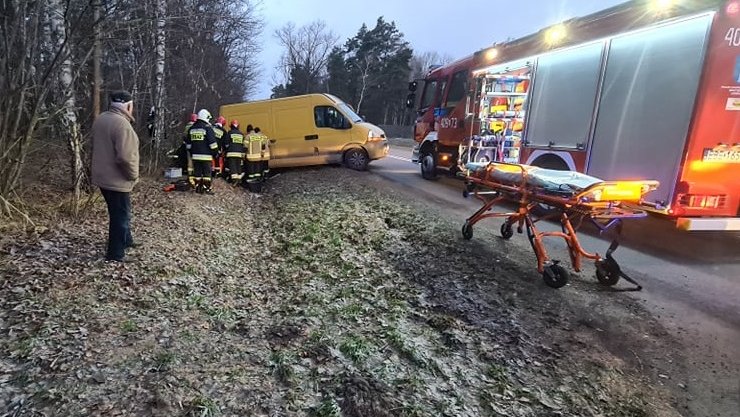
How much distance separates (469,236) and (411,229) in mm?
915

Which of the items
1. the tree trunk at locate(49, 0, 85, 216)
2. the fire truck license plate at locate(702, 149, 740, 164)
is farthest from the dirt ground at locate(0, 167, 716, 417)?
the fire truck license plate at locate(702, 149, 740, 164)

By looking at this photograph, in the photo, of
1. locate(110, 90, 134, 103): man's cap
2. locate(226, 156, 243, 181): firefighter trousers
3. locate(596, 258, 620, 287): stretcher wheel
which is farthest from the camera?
locate(226, 156, 243, 181): firefighter trousers

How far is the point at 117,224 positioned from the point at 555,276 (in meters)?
4.57

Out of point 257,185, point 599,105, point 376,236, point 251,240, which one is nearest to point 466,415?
point 376,236

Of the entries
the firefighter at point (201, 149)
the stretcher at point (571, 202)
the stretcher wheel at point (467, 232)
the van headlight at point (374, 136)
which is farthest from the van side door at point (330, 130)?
the stretcher at point (571, 202)

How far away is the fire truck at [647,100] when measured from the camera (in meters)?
5.33

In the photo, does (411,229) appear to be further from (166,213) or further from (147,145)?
(147,145)

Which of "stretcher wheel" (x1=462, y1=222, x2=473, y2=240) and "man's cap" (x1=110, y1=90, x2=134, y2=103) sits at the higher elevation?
"man's cap" (x1=110, y1=90, x2=134, y2=103)

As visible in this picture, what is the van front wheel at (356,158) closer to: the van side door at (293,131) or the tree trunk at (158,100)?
the van side door at (293,131)

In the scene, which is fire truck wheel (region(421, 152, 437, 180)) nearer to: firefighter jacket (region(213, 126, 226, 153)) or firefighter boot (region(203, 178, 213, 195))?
firefighter jacket (region(213, 126, 226, 153))

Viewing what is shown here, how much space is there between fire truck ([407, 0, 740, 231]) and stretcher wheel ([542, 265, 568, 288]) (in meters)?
2.28

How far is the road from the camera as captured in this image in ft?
10.7

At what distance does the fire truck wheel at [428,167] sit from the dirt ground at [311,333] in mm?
7047

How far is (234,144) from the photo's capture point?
1062 centimetres
